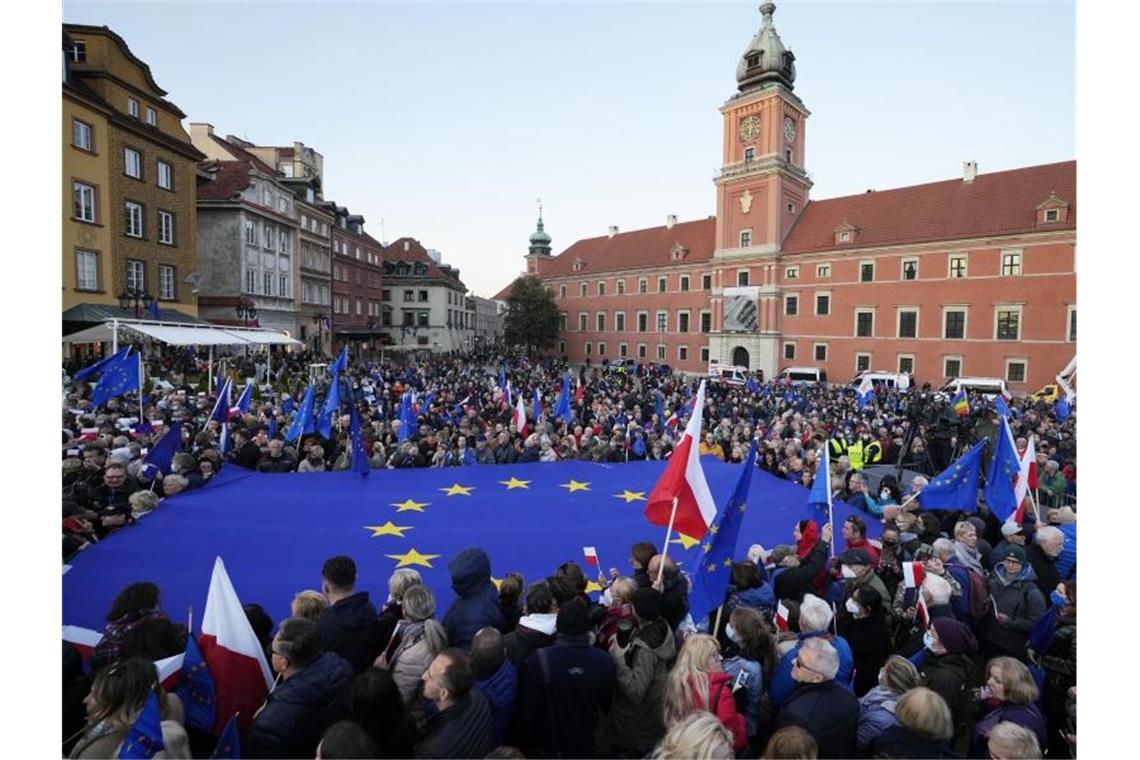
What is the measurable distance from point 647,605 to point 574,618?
0.57m

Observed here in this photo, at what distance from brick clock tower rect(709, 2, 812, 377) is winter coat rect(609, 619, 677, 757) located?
151 feet

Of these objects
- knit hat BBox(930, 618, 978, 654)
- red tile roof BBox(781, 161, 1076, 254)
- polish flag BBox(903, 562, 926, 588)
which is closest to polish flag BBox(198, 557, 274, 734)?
knit hat BBox(930, 618, 978, 654)

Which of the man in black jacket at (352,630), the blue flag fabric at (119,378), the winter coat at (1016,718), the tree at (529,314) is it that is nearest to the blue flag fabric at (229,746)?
the man in black jacket at (352,630)

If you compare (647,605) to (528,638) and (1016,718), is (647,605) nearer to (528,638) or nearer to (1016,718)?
(528,638)

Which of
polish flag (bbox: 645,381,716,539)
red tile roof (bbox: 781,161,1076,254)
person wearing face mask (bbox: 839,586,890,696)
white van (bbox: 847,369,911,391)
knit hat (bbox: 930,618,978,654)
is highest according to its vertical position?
red tile roof (bbox: 781,161,1076,254)

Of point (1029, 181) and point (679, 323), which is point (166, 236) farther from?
point (1029, 181)

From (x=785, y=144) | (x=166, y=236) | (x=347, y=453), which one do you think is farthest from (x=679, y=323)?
(x=347, y=453)

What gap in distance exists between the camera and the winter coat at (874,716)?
332 centimetres

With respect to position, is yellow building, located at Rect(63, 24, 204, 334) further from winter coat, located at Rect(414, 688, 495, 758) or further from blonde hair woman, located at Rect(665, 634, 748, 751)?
blonde hair woman, located at Rect(665, 634, 748, 751)

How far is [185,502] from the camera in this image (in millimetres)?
7605

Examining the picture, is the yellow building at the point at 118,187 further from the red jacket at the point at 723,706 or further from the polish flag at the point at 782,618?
the red jacket at the point at 723,706

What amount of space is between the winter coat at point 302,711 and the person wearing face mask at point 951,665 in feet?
11.6

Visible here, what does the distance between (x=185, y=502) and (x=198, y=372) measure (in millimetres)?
20295

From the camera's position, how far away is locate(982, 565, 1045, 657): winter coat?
4797mm
